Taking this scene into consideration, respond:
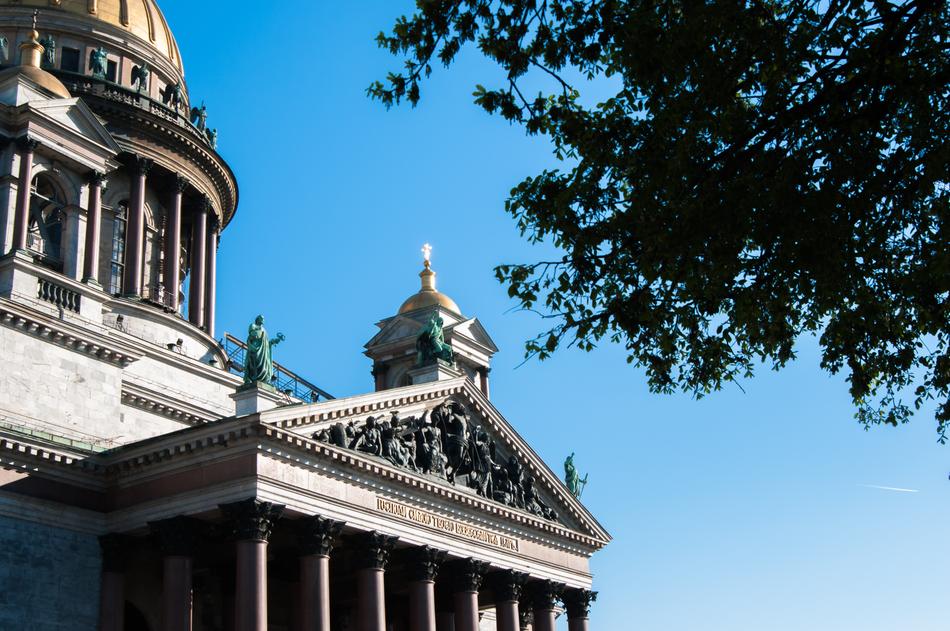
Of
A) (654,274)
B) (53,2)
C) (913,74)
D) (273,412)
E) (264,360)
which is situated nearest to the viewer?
(913,74)

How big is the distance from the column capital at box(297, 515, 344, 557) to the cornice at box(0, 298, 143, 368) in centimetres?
694

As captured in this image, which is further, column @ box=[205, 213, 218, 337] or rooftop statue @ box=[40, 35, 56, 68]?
column @ box=[205, 213, 218, 337]

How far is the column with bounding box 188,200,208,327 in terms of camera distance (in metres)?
46.1

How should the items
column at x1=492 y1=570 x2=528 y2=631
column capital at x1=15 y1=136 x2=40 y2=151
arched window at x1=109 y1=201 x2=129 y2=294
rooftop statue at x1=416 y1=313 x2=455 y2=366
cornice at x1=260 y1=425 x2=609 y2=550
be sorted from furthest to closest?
arched window at x1=109 y1=201 x2=129 y2=294, rooftop statue at x1=416 y1=313 x2=455 y2=366, column at x1=492 y1=570 x2=528 y2=631, column capital at x1=15 y1=136 x2=40 y2=151, cornice at x1=260 y1=425 x2=609 y2=550

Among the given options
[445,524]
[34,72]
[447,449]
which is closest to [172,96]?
[34,72]

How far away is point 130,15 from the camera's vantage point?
46.9 meters

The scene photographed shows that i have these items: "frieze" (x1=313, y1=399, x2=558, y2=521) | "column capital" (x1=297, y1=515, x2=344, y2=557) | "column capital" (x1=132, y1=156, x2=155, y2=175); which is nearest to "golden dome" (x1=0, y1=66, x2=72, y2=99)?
"column capital" (x1=132, y1=156, x2=155, y2=175)

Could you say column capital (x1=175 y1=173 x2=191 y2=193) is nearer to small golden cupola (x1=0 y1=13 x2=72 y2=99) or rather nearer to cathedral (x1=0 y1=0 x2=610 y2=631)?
cathedral (x1=0 y1=0 x2=610 y2=631)

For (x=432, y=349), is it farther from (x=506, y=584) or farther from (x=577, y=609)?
(x=577, y=609)

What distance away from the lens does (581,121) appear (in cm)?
1608

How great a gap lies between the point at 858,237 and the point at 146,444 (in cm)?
1982

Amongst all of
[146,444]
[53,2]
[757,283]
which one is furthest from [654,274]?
[53,2]

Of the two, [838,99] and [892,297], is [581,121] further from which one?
[892,297]

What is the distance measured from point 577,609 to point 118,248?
68.1 ft
